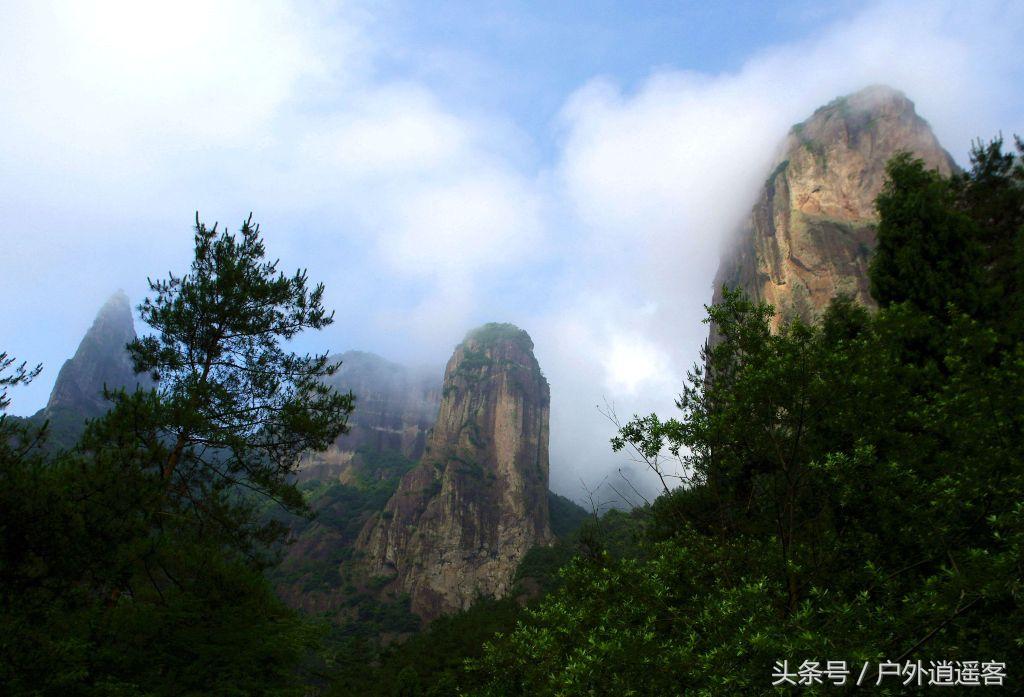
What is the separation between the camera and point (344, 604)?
109625 mm

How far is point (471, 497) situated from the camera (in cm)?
12588

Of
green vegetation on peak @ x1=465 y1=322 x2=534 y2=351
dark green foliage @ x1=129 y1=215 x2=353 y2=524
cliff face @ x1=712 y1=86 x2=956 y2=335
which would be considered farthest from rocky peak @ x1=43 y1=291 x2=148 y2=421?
cliff face @ x1=712 y1=86 x2=956 y2=335

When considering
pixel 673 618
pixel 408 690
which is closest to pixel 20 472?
pixel 673 618

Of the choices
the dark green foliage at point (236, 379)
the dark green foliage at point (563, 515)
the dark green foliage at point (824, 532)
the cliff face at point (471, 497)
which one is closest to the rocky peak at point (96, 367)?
the cliff face at point (471, 497)

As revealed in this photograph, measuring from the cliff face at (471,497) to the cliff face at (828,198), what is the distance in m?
71.3

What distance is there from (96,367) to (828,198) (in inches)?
6663

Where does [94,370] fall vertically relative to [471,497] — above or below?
above

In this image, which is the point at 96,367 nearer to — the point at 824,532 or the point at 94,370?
the point at 94,370

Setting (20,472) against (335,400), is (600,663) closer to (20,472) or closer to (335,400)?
(20,472)

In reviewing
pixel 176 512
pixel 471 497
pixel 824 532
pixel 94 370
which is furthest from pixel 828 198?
pixel 94 370

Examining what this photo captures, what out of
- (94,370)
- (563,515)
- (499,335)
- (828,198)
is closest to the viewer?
(828,198)

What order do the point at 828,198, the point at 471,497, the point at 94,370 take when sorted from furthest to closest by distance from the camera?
the point at 94,370 < the point at 471,497 < the point at 828,198

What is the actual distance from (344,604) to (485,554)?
32.5 metres

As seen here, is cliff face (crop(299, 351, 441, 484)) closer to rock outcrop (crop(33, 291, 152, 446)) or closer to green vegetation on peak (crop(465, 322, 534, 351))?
green vegetation on peak (crop(465, 322, 534, 351))
